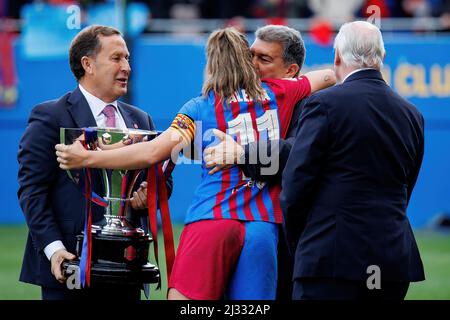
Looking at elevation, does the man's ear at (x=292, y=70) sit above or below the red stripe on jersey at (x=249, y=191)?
above

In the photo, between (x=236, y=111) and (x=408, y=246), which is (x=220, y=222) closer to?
(x=236, y=111)

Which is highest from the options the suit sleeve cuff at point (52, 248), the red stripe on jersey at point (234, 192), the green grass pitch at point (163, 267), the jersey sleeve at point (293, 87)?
the jersey sleeve at point (293, 87)

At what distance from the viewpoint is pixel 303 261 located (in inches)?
169

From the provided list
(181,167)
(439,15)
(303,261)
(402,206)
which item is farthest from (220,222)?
(439,15)

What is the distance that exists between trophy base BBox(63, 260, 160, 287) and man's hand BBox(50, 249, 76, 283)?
0.07 ft

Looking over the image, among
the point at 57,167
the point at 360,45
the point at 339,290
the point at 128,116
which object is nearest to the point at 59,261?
the point at 57,167

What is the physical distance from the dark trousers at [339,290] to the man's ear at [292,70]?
45.0 inches

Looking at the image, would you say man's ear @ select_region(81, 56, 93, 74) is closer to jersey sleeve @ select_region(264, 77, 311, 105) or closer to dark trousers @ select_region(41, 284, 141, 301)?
jersey sleeve @ select_region(264, 77, 311, 105)

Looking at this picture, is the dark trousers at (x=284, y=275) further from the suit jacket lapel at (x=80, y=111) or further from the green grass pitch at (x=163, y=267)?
the green grass pitch at (x=163, y=267)

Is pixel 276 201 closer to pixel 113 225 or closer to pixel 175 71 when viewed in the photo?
pixel 113 225

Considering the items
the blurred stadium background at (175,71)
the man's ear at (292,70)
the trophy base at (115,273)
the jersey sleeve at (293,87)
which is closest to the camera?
the trophy base at (115,273)

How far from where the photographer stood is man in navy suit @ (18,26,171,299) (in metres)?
4.69

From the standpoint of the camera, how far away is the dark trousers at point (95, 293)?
471cm

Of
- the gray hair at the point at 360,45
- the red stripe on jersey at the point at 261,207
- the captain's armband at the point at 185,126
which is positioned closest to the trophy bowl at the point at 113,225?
the captain's armband at the point at 185,126
